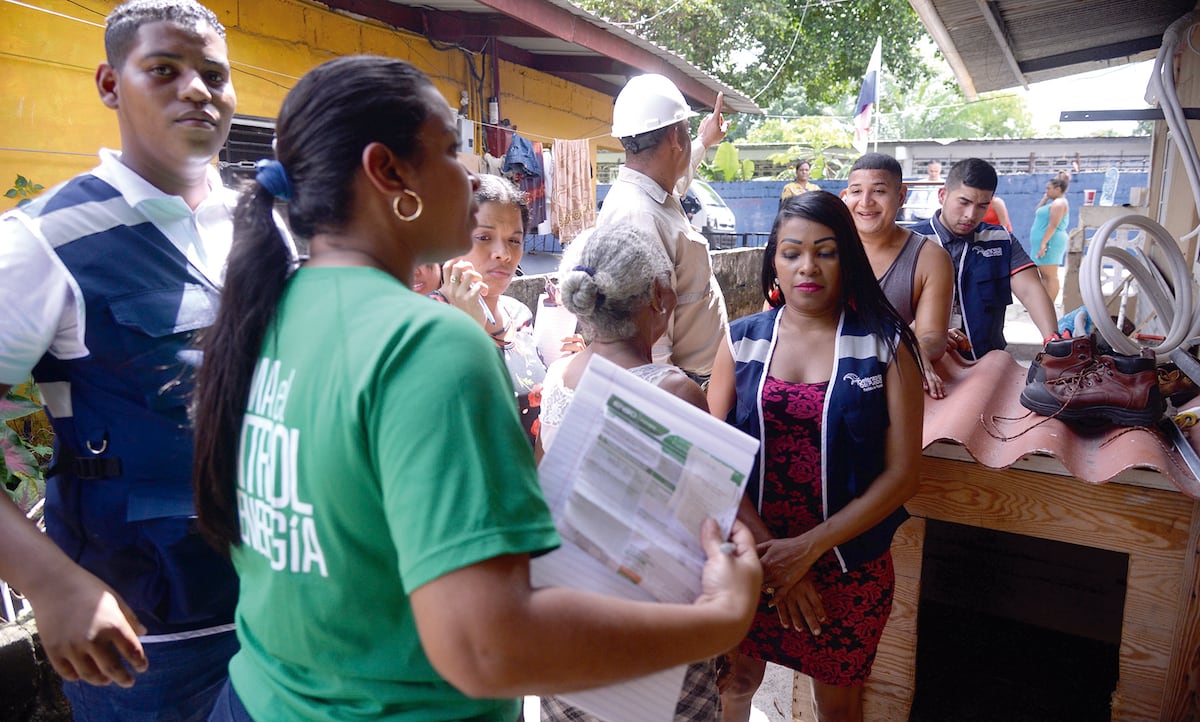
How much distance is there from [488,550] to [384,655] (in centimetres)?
26

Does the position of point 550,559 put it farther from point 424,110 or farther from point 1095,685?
point 1095,685

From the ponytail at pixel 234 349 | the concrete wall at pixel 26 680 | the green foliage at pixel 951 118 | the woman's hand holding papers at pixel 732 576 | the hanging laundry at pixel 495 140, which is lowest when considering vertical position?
the concrete wall at pixel 26 680

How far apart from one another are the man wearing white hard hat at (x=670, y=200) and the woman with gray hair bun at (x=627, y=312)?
1189 millimetres

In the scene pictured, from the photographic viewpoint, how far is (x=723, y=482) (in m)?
1.14

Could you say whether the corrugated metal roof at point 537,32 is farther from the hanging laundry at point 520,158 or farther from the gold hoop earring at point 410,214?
the gold hoop earring at point 410,214

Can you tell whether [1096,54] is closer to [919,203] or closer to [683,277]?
[683,277]

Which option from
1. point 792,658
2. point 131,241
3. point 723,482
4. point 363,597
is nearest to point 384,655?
point 363,597

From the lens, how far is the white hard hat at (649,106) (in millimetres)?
3102

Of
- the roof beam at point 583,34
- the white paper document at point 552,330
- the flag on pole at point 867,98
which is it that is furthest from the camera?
the flag on pole at point 867,98

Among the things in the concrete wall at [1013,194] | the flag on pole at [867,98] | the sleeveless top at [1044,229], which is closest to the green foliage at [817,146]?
the concrete wall at [1013,194]

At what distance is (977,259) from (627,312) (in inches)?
107

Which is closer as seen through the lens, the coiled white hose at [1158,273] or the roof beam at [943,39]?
the coiled white hose at [1158,273]

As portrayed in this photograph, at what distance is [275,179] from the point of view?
40.5 inches

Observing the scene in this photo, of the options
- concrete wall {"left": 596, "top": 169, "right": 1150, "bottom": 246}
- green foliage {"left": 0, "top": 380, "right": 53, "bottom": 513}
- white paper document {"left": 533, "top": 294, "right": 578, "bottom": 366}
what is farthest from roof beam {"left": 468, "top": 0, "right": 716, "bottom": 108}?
concrete wall {"left": 596, "top": 169, "right": 1150, "bottom": 246}
